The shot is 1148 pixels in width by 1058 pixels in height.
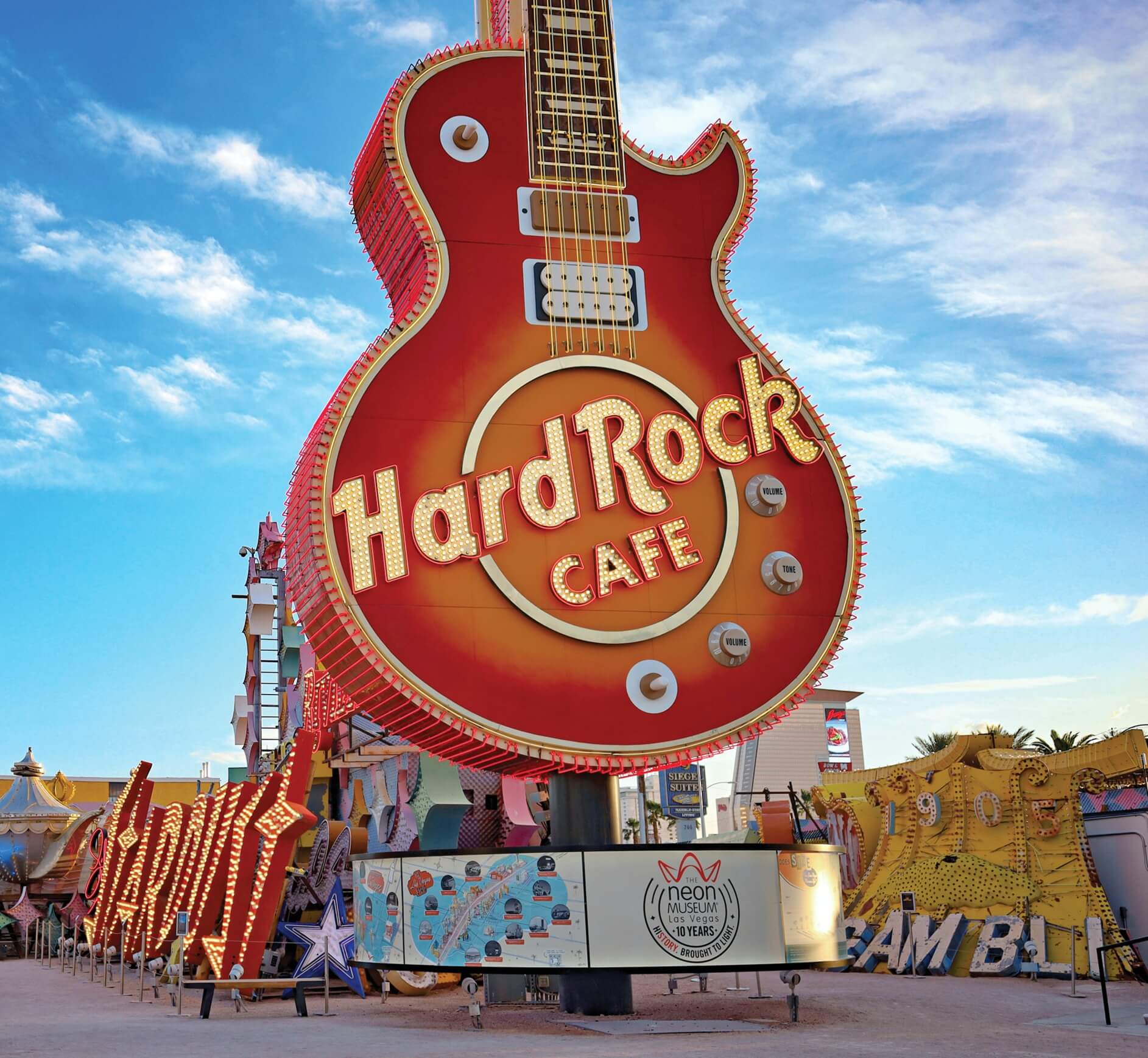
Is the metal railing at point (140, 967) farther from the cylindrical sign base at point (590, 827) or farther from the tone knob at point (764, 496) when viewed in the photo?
the tone knob at point (764, 496)

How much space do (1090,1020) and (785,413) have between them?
28.8ft

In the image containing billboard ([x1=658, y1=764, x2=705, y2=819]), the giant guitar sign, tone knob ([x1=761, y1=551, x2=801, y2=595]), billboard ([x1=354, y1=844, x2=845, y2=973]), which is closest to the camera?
billboard ([x1=354, y1=844, x2=845, y2=973])

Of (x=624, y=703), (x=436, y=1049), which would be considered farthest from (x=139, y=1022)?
(x=624, y=703)

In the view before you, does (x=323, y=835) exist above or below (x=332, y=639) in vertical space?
below

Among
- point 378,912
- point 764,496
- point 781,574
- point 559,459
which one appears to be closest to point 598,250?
point 559,459

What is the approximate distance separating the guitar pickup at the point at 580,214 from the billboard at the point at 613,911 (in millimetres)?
8406

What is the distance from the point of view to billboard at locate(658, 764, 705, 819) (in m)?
36.4

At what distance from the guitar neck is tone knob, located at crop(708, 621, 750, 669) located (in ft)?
21.6

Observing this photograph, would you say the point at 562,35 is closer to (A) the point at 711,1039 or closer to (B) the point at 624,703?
(B) the point at 624,703

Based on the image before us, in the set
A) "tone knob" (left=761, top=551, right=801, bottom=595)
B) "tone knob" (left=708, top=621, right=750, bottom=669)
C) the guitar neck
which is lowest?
"tone knob" (left=708, top=621, right=750, bottom=669)

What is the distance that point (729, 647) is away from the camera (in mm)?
17234

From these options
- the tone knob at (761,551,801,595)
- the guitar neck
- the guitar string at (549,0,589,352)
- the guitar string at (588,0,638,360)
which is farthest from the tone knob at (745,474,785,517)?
the guitar neck

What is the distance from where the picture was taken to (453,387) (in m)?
17.1

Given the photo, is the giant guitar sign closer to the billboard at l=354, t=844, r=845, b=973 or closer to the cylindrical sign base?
the cylindrical sign base
